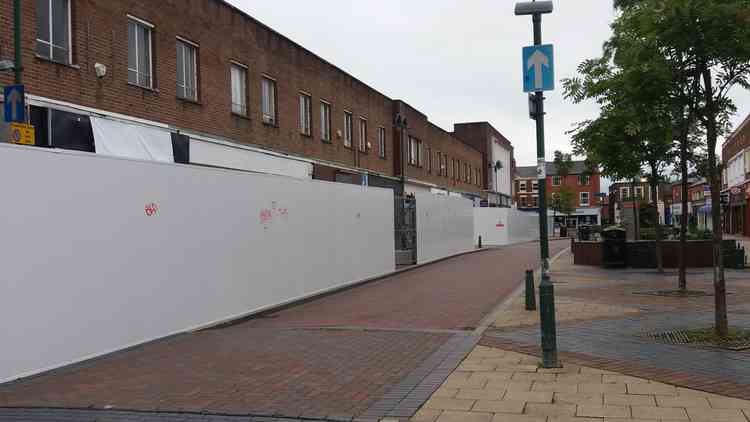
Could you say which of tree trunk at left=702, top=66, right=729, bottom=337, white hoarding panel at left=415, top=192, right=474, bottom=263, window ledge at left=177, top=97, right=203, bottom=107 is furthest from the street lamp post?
white hoarding panel at left=415, top=192, right=474, bottom=263

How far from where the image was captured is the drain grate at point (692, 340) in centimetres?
819

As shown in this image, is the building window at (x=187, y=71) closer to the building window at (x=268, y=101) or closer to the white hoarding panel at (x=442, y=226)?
the building window at (x=268, y=101)

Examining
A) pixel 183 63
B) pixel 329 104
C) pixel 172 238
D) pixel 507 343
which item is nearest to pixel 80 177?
pixel 172 238

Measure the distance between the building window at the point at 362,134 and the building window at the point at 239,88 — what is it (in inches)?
A: 437

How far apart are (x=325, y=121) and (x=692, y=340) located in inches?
870

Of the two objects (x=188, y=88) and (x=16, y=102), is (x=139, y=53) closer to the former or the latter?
(x=188, y=88)

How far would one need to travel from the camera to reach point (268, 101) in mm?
24297

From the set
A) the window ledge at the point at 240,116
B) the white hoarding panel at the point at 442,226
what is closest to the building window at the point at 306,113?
the window ledge at the point at 240,116

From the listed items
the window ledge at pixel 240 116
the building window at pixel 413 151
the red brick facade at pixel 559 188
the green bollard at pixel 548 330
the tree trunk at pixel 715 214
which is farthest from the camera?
the red brick facade at pixel 559 188

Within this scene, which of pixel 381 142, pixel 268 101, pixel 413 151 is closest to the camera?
pixel 268 101

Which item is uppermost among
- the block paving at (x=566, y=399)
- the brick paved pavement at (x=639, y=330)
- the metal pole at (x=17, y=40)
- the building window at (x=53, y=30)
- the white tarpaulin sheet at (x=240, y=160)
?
the building window at (x=53, y=30)

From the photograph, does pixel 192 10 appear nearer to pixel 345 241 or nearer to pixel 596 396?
pixel 345 241

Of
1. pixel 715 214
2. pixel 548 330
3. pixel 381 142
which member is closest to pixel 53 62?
pixel 548 330

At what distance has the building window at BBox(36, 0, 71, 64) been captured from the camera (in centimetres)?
1457
